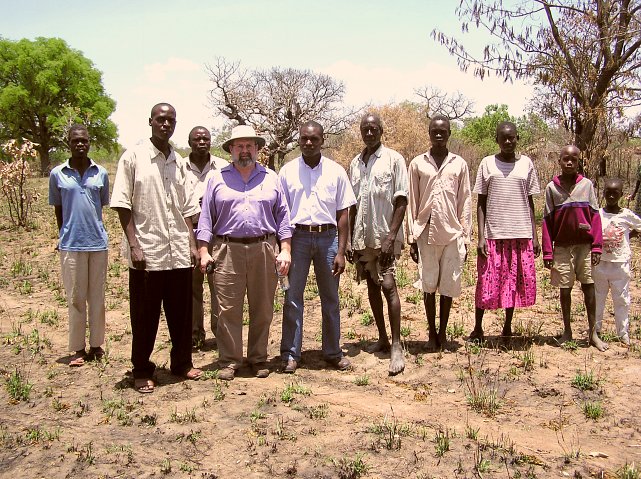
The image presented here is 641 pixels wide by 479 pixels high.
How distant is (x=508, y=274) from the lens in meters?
5.34

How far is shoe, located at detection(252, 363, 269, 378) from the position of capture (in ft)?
15.7

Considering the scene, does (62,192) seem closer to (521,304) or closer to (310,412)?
(310,412)

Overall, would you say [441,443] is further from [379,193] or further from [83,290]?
[83,290]

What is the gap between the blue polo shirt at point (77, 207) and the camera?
200 inches

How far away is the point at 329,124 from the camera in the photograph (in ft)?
135

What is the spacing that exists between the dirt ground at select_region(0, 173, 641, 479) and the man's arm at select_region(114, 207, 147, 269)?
1.00 m

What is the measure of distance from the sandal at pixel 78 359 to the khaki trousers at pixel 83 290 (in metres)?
0.06

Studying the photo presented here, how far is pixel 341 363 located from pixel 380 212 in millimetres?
1332

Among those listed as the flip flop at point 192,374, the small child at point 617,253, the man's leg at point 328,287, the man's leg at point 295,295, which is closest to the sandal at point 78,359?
the flip flop at point 192,374

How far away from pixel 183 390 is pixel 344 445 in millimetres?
1536

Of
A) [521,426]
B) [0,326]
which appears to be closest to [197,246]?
[521,426]

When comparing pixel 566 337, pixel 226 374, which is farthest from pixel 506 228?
pixel 226 374

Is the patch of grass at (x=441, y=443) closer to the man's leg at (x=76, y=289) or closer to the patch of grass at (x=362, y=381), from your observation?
the patch of grass at (x=362, y=381)

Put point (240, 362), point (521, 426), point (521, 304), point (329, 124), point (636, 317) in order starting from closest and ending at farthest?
point (521, 426) < point (240, 362) < point (521, 304) < point (636, 317) < point (329, 124)
